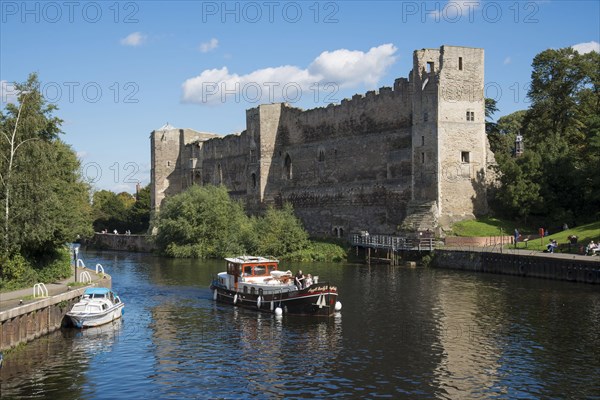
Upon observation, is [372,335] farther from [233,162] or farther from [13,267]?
[233,162]

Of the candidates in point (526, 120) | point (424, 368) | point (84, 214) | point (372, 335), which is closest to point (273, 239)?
point (84, 214)

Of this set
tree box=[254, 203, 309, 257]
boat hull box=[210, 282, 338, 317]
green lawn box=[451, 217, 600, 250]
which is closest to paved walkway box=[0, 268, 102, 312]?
boat hull box=[210, 282, 338, 317]

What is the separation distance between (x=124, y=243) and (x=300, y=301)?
54.2m

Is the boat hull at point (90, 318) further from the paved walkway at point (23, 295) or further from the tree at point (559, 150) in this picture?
the tree at point (559, 150)

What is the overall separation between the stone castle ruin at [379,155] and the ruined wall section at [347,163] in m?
0.09

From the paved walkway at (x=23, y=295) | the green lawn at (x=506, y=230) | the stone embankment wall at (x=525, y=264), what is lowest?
the paved walkway at (x=23, y=295)

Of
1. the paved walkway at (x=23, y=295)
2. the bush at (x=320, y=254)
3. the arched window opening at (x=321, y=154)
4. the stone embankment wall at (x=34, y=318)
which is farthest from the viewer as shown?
the arched window opening at (x=321, y=154)

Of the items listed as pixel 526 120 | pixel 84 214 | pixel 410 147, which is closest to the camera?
pixel 84 214

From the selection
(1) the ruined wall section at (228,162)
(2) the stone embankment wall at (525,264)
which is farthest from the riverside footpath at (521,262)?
(1) the ruined wall section at (228,162)

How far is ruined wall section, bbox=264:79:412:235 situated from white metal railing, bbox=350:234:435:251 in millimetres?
2888

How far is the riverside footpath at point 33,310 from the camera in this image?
22969 millimetres

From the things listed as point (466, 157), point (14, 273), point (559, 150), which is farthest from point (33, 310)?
point (559, 150)

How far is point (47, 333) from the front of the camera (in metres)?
26.1

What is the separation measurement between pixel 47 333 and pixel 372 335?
11798mm
